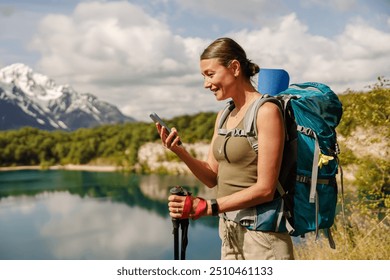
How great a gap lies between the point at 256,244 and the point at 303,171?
0.96 feet

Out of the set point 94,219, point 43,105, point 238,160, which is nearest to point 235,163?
point 238,160

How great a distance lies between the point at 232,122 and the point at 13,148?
137ft

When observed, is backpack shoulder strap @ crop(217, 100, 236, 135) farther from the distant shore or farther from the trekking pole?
the distant shore

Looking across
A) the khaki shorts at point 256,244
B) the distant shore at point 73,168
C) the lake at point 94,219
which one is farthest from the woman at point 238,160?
the distant shore at point 73,168

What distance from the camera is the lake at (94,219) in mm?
17594

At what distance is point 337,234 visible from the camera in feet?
16.2

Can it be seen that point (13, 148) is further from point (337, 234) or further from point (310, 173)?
point (310, 173)

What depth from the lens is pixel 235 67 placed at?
1.54 m

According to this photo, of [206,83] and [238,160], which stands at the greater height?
[206,83]

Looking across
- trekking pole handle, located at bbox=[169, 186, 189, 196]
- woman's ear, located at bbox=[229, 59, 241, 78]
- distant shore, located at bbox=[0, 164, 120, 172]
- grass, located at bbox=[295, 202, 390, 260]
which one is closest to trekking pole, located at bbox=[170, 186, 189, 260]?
trekking pole handle, located at bbox=[169, 186, 189, 196]

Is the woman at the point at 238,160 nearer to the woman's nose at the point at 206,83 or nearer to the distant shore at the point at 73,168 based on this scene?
the woman's nose at the point at 206,83

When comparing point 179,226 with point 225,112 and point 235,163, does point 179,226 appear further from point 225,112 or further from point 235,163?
point 225,112

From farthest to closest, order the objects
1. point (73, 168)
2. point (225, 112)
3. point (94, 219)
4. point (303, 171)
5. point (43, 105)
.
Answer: point (43, 105)
point (73, 168)
point (94, 219)
point (225, 112)
point (303, 171)
